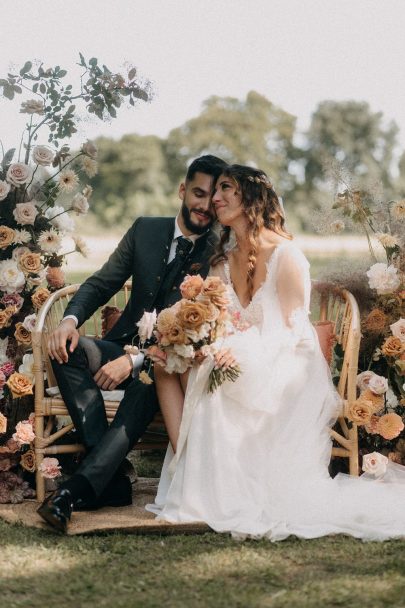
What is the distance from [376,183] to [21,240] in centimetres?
186

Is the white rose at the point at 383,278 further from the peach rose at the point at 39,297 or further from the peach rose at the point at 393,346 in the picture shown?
the peach rose at the point at 39,297

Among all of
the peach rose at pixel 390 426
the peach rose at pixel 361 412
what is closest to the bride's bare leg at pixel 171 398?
the peach rose at pixel 361 412

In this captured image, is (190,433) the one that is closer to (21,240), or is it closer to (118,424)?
(118,424)

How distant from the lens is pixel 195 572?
9.36ft

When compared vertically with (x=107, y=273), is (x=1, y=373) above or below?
below

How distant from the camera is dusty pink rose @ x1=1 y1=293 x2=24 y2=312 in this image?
4.14 m

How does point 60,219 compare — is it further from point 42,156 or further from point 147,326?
point 147,326

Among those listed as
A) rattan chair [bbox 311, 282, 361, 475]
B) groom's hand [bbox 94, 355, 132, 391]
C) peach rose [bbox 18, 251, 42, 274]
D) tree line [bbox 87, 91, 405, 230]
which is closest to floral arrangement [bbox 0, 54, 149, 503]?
peach rose [bbox 18, 251, 42, 274]

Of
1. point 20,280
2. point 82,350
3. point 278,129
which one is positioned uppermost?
point 278,129

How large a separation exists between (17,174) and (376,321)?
1924 millimetres

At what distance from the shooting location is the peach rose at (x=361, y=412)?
148 inches

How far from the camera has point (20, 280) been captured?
4121 millimetres

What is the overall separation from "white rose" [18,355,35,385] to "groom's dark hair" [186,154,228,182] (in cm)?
117

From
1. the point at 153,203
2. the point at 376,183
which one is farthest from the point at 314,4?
the point at 376,183
